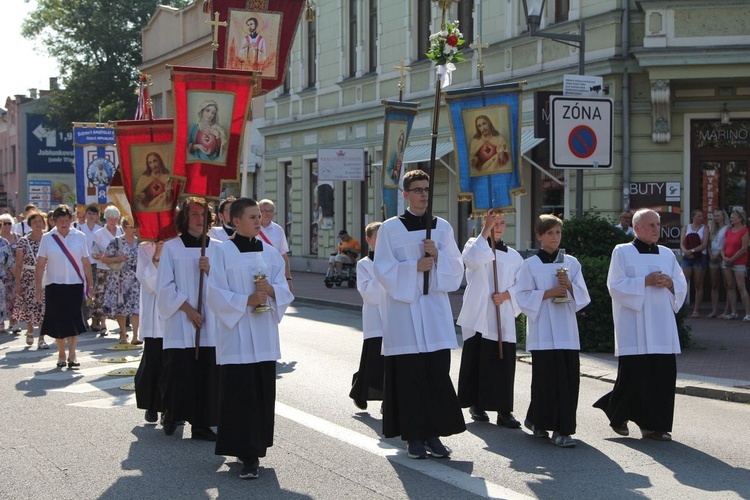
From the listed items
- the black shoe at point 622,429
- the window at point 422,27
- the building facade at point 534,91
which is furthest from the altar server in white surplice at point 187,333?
the window at point 422,27

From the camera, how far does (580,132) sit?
44.3 ft

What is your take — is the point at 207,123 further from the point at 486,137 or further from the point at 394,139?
the point at 394,139

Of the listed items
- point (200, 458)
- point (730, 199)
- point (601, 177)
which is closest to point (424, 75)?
point (601, 177)

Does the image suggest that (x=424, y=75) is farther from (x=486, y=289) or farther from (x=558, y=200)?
(x=486, y=289)

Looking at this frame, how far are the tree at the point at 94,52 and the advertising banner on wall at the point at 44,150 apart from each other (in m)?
17.9

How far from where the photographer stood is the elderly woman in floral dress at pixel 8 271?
55.3 feet

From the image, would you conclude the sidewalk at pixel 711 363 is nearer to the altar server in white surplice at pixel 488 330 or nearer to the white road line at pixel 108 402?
the altar server in white surplice at pixel 488 330

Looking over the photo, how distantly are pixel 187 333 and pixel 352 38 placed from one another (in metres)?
23.2

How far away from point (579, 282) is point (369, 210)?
20.9 meters

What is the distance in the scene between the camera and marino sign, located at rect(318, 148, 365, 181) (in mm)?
25484

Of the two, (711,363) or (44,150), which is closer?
(711,363)

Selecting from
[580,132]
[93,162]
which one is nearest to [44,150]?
[93,162]

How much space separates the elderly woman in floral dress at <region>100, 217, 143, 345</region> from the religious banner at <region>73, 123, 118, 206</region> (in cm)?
424

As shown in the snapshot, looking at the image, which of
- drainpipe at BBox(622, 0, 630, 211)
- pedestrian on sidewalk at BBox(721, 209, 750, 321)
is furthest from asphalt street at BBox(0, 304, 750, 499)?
drainpipe at BBox(622, 0, 630, 211)
